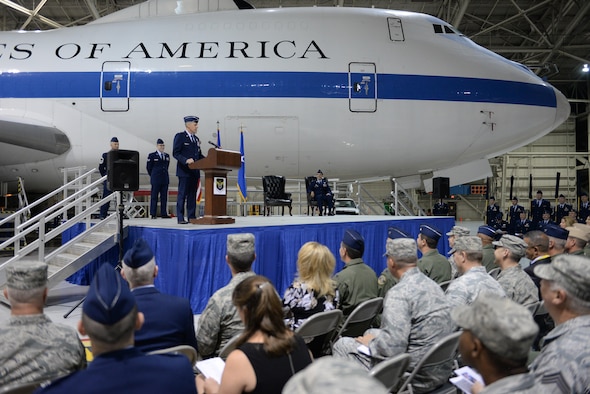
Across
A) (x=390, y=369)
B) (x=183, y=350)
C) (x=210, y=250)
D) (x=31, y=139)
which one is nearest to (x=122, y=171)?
(x=210, y=250)

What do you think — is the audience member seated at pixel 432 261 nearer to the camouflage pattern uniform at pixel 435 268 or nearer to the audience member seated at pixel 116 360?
the camouflage pattern uniform at pixel 435 268

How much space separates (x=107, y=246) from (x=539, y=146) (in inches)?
1321

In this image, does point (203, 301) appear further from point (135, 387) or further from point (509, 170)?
point (509, 170)

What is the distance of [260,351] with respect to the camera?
1.85 metres

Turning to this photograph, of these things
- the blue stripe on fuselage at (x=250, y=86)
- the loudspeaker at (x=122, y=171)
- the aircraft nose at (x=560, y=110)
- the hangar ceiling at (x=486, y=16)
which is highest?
the hangar ceiling at (x=486, y=16)

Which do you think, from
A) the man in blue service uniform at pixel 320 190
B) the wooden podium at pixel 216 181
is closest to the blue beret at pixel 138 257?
the wooden podium at pixel 216 181

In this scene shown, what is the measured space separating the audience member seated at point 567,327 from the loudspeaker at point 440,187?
26.7ft

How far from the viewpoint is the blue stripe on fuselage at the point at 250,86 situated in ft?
30.5

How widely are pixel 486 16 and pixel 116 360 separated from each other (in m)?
24.9

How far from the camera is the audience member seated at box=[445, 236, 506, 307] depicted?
3.21m

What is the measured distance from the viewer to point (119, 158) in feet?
20.3

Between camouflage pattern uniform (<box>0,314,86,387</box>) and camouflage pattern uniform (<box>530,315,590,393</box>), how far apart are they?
1832 mm

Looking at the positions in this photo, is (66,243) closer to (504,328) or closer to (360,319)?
(360,319)

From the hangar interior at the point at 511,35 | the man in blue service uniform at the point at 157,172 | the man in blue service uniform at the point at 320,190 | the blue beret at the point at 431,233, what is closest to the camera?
the blue beret at the point at 431,233
